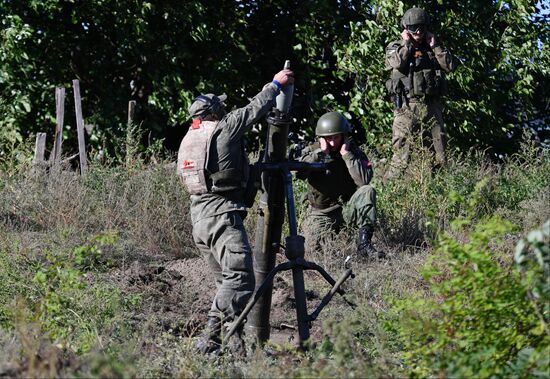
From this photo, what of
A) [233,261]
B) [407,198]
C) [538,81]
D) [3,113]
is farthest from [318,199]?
[538,81]

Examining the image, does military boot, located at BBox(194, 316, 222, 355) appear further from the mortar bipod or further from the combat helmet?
the combat helmet

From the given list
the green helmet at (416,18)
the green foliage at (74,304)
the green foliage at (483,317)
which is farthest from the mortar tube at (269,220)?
the green helmet at (416,18)

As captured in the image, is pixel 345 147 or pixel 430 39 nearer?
pixel 345 147

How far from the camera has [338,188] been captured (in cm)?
1002

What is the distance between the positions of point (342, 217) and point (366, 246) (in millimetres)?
509

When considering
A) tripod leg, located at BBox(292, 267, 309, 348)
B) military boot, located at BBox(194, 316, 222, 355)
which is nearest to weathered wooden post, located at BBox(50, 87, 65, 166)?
military boot, located at BBox(194, 316, 222, 355)

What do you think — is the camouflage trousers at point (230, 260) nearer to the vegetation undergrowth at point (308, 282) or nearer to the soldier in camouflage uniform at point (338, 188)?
the vegetation undergrowth at point (308, 282)

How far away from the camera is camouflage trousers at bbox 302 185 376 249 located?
383 inches

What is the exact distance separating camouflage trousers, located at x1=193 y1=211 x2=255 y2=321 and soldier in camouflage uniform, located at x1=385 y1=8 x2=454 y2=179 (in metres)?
4.03

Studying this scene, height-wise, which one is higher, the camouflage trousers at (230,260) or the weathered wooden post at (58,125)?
the weathered wooden post at (58,125)

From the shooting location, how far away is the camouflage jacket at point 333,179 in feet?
32.0

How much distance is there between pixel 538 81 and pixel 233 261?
974 centimetres

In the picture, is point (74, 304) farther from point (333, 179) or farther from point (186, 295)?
point (333, 179)

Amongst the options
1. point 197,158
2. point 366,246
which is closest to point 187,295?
point 366,246
